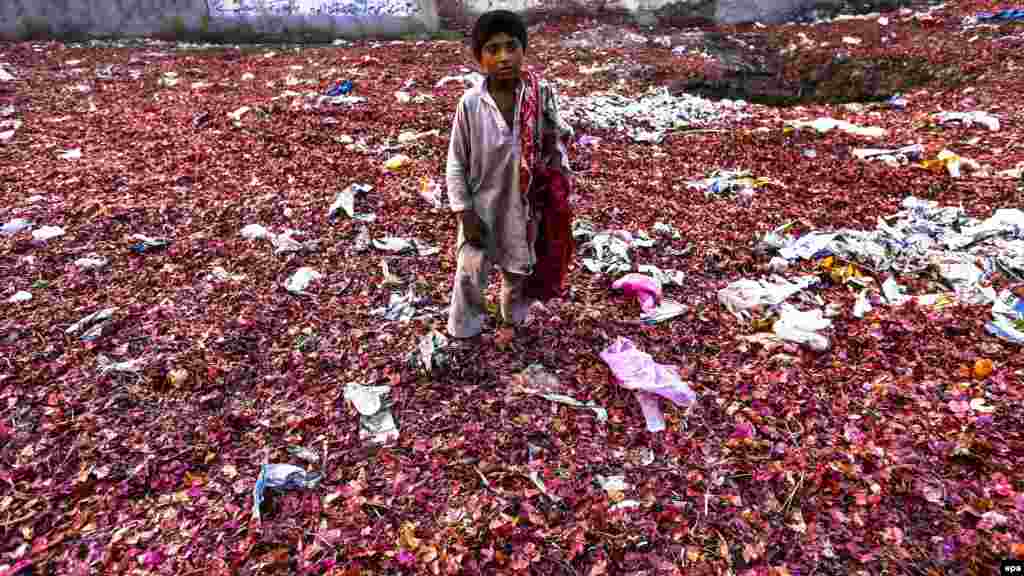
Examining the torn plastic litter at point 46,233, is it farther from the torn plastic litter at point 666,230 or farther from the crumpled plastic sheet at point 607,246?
the torn plastic litter at point 666,230

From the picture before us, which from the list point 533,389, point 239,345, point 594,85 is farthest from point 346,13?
point 533,389

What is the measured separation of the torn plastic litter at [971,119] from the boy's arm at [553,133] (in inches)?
223

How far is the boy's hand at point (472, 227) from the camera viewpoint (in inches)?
89.8

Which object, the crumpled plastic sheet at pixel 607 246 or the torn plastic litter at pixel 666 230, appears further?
the torn plastic litter at pixel 666 230

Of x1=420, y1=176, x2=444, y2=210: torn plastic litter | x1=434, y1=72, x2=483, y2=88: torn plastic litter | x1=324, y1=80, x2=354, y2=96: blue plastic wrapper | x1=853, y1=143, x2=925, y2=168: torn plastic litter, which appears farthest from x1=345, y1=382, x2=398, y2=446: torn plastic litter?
x1=434, y1=72, x2=483, y2=88: torn plastic litter

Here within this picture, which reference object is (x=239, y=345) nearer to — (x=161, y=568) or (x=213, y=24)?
(x=161, y=568)

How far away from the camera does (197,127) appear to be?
5992 mm

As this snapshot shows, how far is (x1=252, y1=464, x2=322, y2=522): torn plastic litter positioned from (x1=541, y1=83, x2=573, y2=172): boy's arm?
5.48 ft

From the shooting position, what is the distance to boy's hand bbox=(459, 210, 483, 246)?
7.48ft

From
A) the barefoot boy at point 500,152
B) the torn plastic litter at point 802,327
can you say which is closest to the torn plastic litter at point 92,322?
the barefoot boy at point 500,152

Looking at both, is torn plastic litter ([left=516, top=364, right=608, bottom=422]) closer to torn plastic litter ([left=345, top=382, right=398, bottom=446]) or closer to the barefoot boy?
the barefoot boy

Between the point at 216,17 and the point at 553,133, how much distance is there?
37.6 ft

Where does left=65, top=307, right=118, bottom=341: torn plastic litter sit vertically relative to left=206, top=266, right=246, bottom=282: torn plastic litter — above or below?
below

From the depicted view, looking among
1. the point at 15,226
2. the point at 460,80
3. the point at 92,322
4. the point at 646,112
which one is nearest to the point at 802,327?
the point at 92,322
